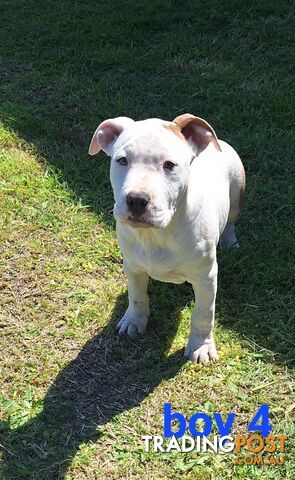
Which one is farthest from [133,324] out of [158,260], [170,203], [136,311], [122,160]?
[122,160]

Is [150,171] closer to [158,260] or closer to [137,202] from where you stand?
[137,202]

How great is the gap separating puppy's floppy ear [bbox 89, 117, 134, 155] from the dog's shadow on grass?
1302mm

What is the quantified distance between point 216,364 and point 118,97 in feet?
10.9

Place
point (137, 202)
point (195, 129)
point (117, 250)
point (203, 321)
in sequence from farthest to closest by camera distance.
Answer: point (117, 250)
point (203, 321)
point (195, 129)
point (137, 202)

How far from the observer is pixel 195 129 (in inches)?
119

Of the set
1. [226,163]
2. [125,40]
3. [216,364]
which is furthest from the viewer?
[125,40]

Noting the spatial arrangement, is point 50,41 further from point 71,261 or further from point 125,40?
point 71,261

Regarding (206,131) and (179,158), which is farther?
(206,131)

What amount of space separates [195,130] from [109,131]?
1.47 ft

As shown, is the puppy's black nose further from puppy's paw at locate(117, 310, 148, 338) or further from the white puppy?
puppy's paw at locate(117, 310, 148, 338)

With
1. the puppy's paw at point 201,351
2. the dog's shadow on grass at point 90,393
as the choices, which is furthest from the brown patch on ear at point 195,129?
the dog's shadow on grass at point 90,393

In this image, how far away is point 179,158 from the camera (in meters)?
2.81

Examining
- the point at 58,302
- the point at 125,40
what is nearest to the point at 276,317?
the point at 58,302

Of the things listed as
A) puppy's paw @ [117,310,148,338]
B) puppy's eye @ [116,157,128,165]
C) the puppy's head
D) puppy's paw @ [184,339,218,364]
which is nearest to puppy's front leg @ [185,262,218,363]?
puppy's paw @ [184,339,218,364]
